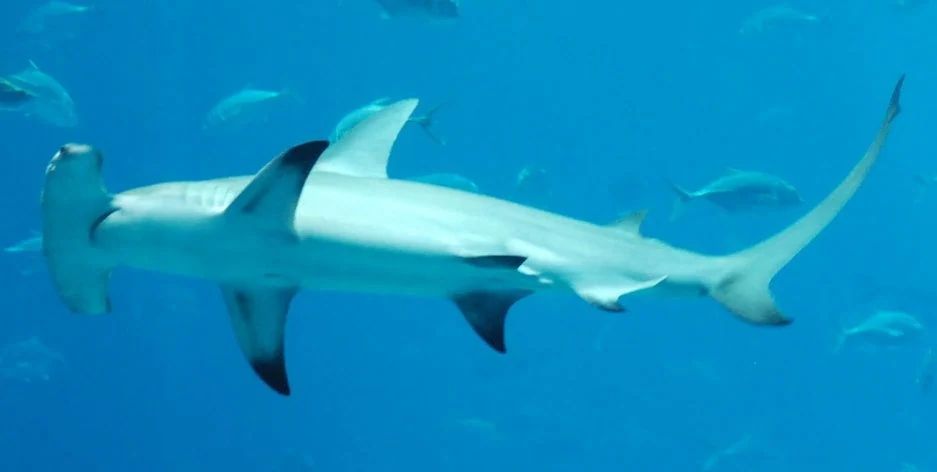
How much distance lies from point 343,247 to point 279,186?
0.29 metres

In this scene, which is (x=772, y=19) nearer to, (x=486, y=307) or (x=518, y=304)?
(x=518, y=304)

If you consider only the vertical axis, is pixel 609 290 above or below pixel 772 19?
above

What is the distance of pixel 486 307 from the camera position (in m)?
2.88

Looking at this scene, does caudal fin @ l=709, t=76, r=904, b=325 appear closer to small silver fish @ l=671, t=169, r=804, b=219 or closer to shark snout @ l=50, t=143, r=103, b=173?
shark snout @ l=50, t=143, r=103, b=173

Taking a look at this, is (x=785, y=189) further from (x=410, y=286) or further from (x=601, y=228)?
(x=410, y=286)

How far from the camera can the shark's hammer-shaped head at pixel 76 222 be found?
2334 mm

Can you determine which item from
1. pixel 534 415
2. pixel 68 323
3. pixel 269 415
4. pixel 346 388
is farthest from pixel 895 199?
pixel 68 323

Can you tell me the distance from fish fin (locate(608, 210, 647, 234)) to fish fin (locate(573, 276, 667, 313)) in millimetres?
256

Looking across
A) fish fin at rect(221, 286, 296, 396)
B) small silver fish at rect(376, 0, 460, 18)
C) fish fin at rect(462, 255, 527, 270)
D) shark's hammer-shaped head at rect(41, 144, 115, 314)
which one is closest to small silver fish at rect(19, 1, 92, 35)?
A: small silver fish at rect(376, 0, 460, 18)

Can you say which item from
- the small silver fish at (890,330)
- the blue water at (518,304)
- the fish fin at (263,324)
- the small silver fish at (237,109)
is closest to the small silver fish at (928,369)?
the small silver fish at (890,330)

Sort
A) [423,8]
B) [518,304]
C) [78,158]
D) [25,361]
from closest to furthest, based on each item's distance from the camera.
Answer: [78,158], [423,8], [25,361], [518,304]

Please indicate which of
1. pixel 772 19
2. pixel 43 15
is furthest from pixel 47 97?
pixel 772 19

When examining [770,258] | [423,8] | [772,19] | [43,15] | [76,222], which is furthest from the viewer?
[772,19]

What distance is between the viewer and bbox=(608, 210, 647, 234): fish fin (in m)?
3.18
